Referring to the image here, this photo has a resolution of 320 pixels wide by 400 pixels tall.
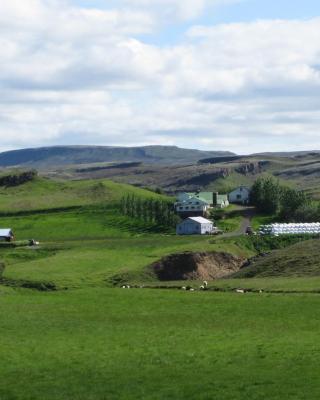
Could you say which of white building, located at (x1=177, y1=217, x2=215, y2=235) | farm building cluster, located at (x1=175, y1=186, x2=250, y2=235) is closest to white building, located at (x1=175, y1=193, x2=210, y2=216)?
farm building cluster, located at (x1=175, y1=186, x2=250, y2=235)

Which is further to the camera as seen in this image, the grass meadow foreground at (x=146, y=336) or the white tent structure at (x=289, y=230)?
the white tent structure at (x=289, y=230)

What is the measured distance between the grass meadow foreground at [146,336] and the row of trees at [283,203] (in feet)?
212

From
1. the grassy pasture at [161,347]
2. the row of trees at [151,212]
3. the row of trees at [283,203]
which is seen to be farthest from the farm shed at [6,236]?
the grassy pasture at [161,347]

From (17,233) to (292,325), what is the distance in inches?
4443

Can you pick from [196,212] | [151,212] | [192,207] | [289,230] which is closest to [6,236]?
[151,212]

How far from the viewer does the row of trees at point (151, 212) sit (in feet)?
522

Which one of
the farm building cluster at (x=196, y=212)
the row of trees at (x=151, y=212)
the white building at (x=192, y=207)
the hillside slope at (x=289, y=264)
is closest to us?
the hillside slope at (x=289, y=264)

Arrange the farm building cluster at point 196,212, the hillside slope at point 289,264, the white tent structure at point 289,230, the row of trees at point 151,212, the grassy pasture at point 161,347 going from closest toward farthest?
the grassy pasture at point 161,347
the hillside slope at point 289,264
the white tent structure at point 289,230
the farm building cluster at point 196,212
the row of trees at point 151,212

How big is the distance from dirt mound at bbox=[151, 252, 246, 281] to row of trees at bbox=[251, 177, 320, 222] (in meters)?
55.4

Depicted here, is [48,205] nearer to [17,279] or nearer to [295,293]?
[17,279]

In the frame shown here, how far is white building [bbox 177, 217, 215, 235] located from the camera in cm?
14912

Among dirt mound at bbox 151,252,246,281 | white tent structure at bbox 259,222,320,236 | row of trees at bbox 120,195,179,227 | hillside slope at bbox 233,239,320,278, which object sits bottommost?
dirt mound at bbox 151,252,246,281

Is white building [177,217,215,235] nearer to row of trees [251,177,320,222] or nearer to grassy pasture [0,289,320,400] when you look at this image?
row of trees [251,177,320,222]

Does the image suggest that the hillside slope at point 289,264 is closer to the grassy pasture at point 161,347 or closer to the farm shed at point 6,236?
the grassy pasture at point 161,347
